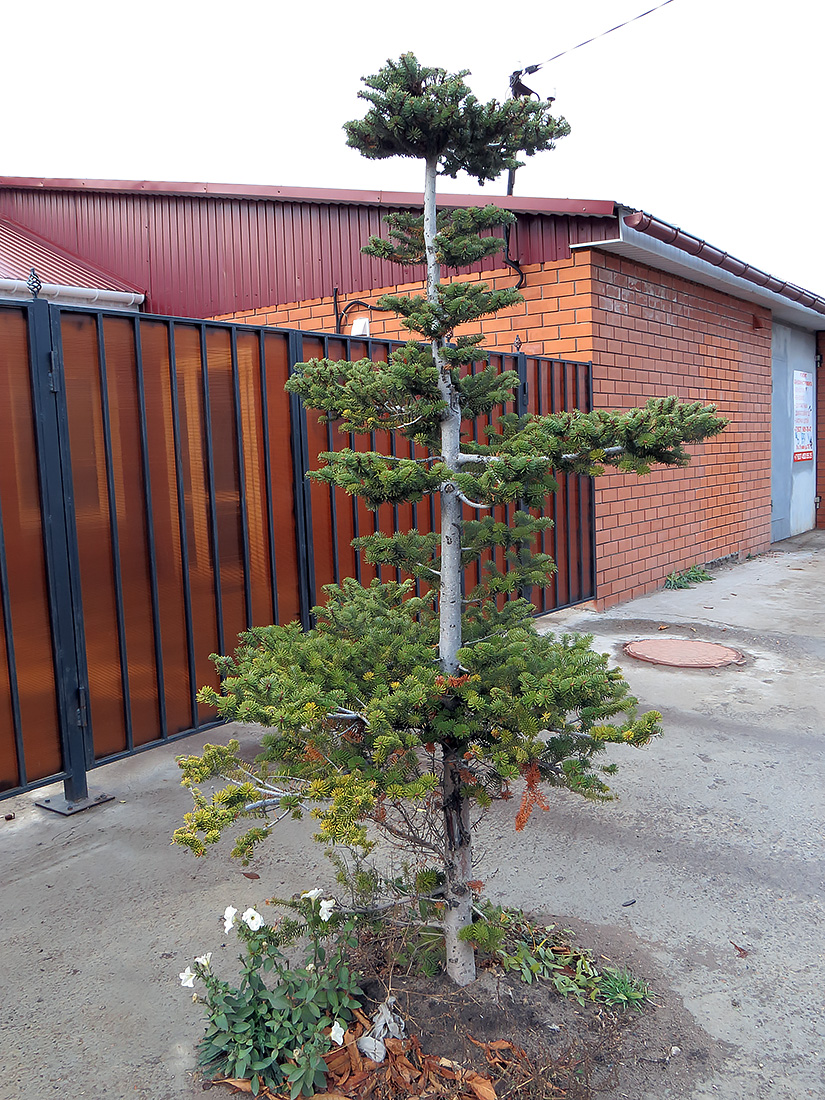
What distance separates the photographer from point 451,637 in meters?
2.40

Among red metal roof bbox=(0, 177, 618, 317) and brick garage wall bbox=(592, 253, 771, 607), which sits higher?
red metal roof bbox=(0, 177, 618, 317)

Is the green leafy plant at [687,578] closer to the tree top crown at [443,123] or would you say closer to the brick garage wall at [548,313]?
the brick garage wall at [548,313]

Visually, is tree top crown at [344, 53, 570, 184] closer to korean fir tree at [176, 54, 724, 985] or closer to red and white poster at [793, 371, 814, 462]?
korean fir tree at [176, 54, 724, 985]

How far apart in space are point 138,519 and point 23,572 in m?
0.63

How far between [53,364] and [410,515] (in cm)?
278

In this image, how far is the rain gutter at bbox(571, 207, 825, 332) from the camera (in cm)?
683

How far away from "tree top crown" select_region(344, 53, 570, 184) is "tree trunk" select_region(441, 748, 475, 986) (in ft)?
5.55

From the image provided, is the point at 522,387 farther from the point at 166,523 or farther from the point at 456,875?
the point at 456,875

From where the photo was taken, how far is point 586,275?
23.1 feet

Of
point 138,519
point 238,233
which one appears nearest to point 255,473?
point 138,519

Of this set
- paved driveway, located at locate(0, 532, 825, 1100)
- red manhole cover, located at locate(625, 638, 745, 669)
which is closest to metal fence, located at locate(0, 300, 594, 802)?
paved driveway, located at locate(0, 532, 825, 1100)

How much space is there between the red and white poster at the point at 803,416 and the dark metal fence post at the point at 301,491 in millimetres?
10716

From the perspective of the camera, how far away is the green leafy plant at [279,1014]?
200cm

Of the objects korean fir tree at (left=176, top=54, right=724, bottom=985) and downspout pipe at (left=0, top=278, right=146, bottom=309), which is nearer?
korean fir tree at (left=176, top=54, right=724, bottom=985)
